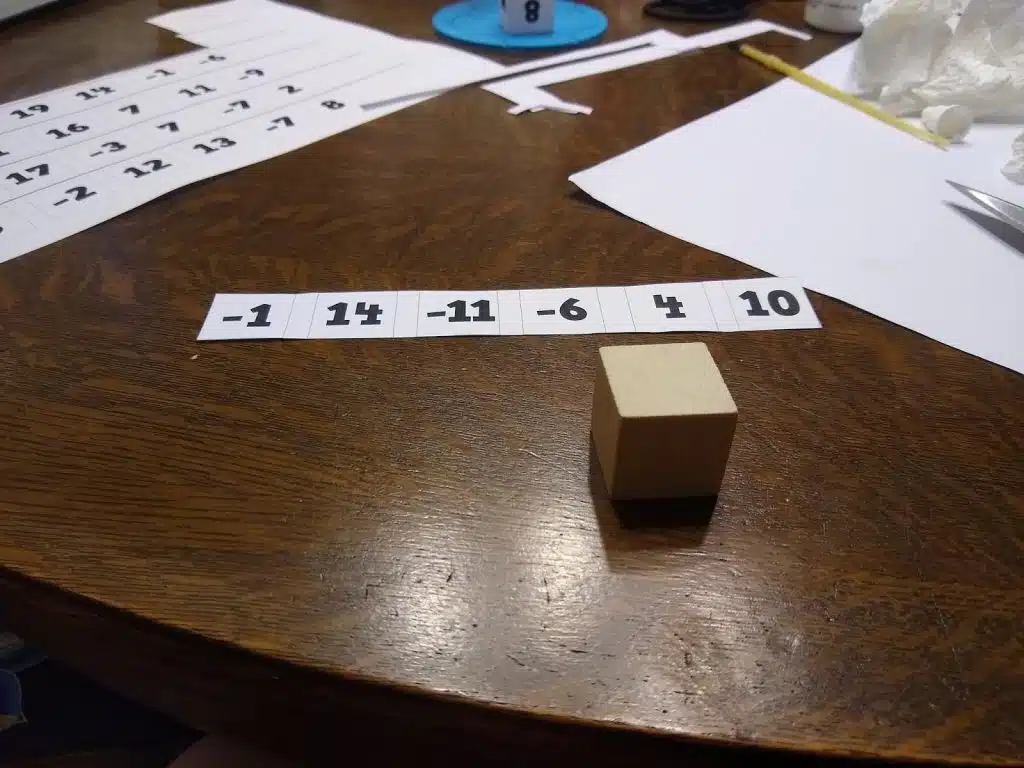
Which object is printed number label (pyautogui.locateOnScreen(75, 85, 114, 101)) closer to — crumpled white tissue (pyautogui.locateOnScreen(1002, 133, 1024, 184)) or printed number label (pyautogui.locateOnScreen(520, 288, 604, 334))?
printed number label (pyautogui.locateOnScreen(520, 288, 604, 334))

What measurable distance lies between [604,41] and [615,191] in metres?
0.37

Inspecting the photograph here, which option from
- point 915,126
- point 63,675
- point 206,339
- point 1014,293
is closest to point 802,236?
point 1014,293

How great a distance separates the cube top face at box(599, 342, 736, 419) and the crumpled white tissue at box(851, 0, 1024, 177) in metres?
0.51

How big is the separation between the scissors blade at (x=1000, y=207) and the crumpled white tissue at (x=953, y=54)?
169mm

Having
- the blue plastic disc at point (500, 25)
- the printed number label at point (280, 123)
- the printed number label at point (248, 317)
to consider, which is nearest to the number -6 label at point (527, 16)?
the blue plastic disc at point (500, 25)

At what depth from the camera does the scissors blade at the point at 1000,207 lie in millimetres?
516

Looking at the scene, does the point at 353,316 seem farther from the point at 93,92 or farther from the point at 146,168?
the point at 93,92

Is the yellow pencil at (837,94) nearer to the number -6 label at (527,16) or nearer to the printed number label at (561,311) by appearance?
the number -6 label at (527,16)

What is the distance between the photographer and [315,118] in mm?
655

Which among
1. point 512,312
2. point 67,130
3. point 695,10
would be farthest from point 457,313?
point 695,10

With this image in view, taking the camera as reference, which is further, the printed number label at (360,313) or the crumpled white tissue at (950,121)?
the crumpled white tissue at (950,121)

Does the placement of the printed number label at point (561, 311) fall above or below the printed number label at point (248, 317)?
below

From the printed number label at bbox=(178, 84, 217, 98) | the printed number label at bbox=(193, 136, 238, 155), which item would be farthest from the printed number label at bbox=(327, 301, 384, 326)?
the printed number label at bbox=(178, 84, 217, 98)

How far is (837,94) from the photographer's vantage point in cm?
72
